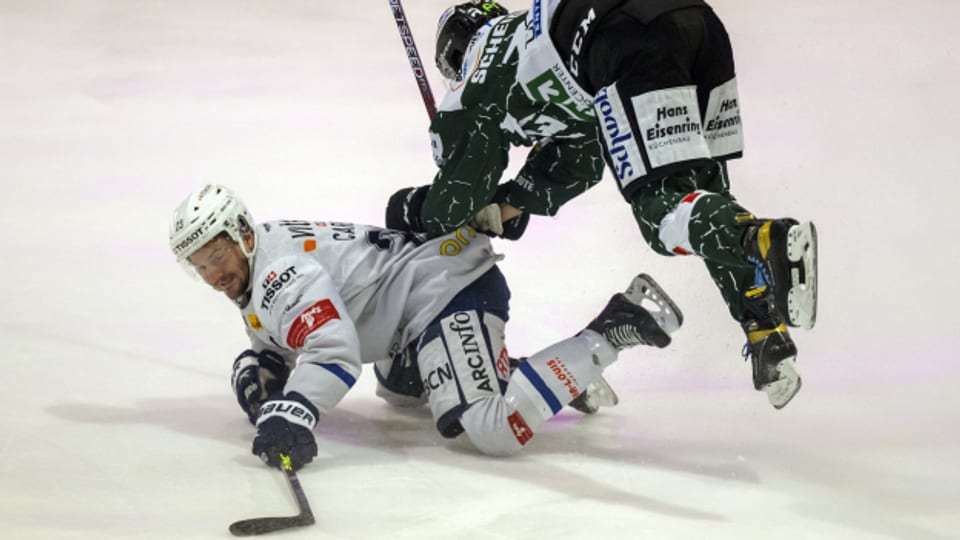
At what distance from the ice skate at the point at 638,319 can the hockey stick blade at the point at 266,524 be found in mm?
1146

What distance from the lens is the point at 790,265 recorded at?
2936 millimetres

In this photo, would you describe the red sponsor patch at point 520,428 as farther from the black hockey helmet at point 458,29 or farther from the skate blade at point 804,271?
the black hockey helmet at point 458,29

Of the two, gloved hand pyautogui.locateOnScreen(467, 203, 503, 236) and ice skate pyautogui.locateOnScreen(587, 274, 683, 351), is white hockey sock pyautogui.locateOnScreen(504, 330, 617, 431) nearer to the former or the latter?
ice skate pyautogui.locateOnScreen(587, 274, 683, 351)

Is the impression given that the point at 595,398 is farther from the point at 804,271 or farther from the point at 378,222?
the point at 378,222

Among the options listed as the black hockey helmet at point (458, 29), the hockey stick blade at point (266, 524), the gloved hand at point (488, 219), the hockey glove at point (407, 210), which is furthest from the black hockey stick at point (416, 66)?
the hockey stick blade at point (266, 524)

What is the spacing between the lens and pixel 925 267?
496 centimetres

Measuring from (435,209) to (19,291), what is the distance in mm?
1858

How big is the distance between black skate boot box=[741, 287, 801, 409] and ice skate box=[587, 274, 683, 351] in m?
0.27

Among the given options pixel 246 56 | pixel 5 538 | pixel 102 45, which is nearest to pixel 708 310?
pixel 5 538

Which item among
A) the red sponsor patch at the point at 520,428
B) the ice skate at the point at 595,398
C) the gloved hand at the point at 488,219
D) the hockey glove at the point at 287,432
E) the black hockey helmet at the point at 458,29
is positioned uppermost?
the black hockey helmet at the point at 458,29

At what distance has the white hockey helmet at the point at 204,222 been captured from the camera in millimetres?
3654

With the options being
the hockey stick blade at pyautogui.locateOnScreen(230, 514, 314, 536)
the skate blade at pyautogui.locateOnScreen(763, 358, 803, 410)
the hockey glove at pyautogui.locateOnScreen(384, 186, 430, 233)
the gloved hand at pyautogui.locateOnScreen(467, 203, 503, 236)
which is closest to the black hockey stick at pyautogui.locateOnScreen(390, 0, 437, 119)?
the hockey glove at pyautogui.locateOnScreen(384, 186, 430, 233)

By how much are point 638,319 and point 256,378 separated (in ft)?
3.62

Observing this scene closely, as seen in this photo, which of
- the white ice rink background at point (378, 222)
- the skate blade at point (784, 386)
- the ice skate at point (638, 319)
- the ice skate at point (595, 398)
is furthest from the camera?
the ice skate at point (595, 398)
